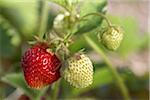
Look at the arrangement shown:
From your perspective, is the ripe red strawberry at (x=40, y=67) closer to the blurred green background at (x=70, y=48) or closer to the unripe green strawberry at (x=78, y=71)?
the unripe green strawberry at (x=78, y=71)

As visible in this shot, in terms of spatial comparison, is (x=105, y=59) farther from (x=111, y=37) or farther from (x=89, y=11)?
(x=111, y=37)

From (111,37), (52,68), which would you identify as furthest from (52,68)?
(111,37)

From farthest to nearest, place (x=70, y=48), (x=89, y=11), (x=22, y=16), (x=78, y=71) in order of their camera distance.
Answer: (x=22, y=16)
(x=70, y=48)
(x=89, y=11)
(x=78, y=71)

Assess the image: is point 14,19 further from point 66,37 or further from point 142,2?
point 142,2

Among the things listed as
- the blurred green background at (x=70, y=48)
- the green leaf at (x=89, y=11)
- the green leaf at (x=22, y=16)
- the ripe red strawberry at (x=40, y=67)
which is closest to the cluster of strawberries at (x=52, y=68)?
the ripe red strawberry at (x=40, y=67)

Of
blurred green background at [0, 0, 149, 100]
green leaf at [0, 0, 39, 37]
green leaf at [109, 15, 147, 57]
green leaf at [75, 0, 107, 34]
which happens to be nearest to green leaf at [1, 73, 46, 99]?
blurred green background at [0, 0, 149, 100]

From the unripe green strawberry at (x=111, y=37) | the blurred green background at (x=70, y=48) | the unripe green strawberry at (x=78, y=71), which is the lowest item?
the blurred green background at (x=70, y=48)
